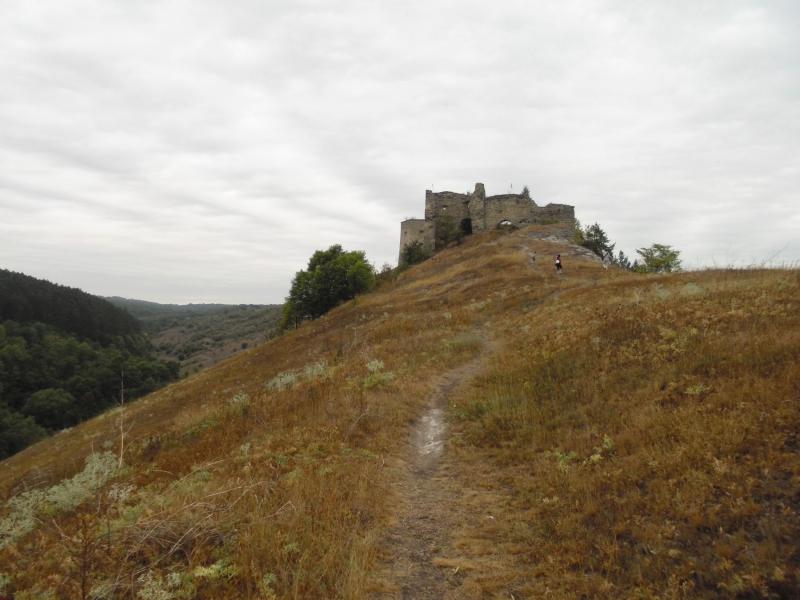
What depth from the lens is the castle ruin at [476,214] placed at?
49.7 m

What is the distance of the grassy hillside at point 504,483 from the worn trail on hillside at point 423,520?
0.05 meters

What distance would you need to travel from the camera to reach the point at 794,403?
19.4 ft

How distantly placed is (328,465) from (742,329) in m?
8.64

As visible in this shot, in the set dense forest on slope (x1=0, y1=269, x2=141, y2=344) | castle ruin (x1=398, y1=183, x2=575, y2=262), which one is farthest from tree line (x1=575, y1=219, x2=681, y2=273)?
dense forest on slope (x1=0, y1=269, x2=141, y2=344)

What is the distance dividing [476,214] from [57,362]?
105 meters

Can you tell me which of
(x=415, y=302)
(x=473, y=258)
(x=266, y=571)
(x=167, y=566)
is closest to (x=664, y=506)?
(x=266, y=571)

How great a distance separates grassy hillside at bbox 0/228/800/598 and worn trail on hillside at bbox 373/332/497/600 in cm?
5

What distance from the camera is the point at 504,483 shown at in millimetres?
7172

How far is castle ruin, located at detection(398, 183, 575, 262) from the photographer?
49.7 m

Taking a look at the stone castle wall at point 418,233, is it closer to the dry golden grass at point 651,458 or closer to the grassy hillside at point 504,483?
the grassy hillside at point 504,483

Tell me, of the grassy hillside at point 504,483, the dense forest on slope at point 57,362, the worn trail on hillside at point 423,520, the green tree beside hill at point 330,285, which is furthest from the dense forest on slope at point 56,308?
the worn trail on hillside at point 423,520

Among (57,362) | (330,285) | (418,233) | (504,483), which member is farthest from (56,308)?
(504,483)

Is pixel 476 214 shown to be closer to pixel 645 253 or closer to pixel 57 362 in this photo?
pixel 645 253

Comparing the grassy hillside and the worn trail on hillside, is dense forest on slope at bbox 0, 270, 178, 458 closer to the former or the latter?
the grassy hillside
